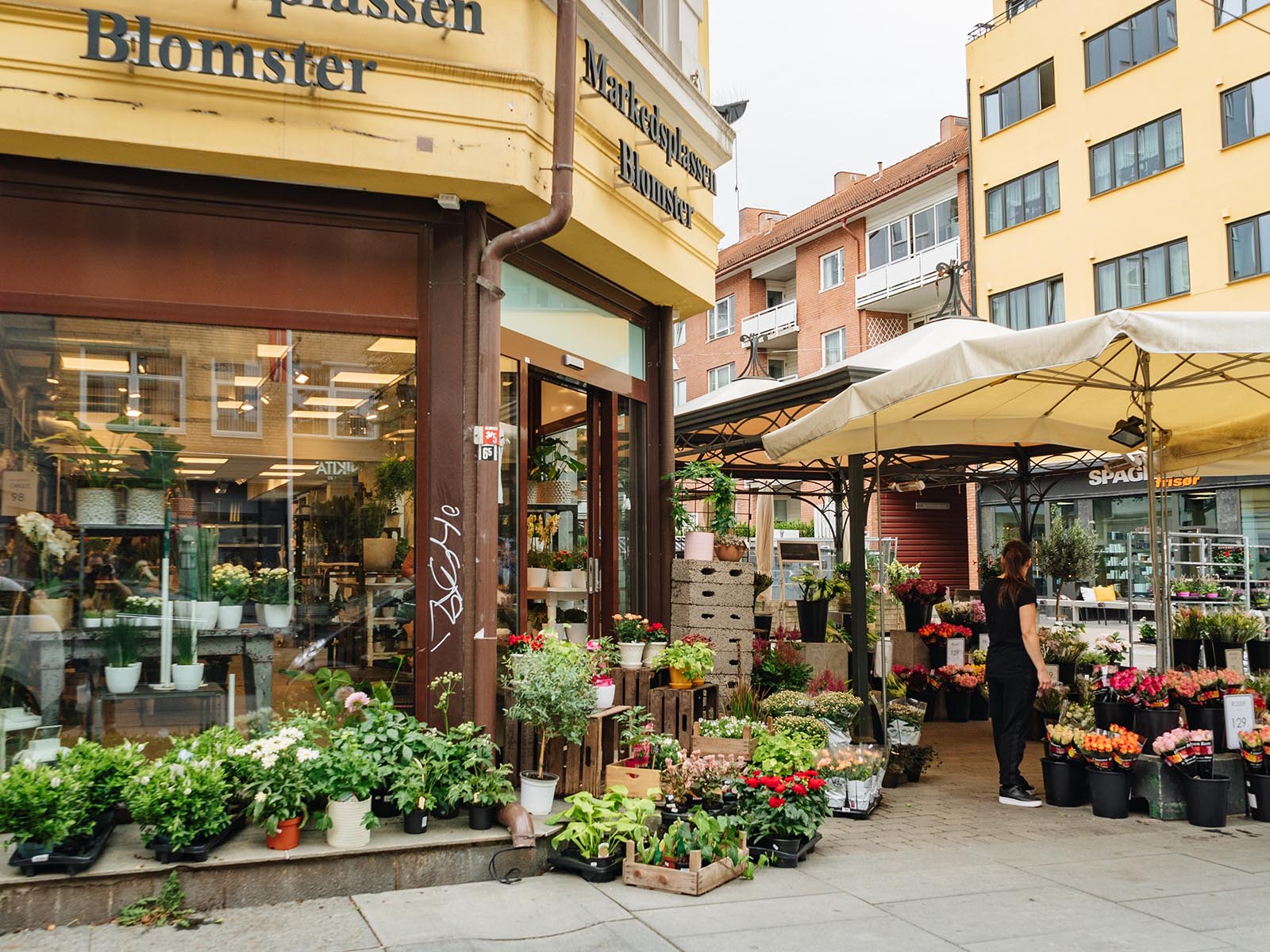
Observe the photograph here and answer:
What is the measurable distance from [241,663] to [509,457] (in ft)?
7.48

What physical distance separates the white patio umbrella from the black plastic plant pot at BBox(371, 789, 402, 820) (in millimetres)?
4477

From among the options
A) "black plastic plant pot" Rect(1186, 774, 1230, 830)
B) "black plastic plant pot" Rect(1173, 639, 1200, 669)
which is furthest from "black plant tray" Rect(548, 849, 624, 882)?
"black plastic plant pot" Rect(1173, 639, 1200, 669)

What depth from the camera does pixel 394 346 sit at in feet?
22.3

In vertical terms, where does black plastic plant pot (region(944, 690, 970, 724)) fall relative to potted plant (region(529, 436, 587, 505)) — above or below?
below

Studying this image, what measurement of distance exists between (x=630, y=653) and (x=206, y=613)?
304cm

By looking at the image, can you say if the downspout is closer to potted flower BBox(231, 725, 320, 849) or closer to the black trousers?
potted flower BBox(231, 725, 320, 849)

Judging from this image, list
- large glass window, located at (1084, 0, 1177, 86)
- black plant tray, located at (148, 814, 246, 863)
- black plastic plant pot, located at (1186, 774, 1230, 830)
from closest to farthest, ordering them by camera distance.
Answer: black plant tray, located at (148, 814, 246, 863) → black plastic plant pot, located at (1186, 774, 1230, 830) → large glass window, located at (1084, 0, 1177, 86)

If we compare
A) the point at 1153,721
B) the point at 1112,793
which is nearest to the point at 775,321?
the point at 1153,721

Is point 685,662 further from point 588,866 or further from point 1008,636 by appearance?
point 1008,636

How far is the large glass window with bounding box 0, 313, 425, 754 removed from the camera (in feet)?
19.9

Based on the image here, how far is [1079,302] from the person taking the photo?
1027 inches

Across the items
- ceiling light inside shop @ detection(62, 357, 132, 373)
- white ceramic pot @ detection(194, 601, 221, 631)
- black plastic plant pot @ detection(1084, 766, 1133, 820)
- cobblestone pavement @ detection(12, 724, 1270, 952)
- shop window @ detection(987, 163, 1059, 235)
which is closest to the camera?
cobblestone pavement @ detection(12, 724, 1270, 952)

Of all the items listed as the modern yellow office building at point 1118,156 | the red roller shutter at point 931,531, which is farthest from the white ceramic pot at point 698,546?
the red roller shutter at point 931,531

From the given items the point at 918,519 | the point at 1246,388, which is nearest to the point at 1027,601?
the point at 1246,388
